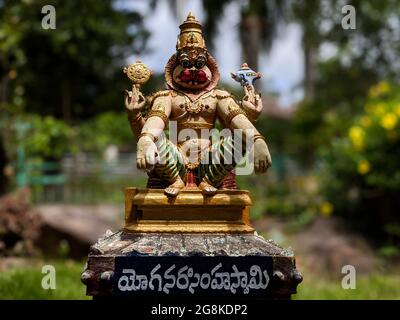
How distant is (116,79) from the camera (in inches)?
630

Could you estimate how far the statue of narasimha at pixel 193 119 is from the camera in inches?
116

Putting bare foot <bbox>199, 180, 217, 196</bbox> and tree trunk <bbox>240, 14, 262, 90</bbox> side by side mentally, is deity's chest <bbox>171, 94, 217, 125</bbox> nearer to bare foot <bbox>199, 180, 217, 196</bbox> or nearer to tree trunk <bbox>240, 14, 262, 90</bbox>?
bare foot <bbox>199, 180, 217, 196</bbox>

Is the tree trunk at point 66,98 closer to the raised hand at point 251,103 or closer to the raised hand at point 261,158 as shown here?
Result: the raised hand at point 251,103

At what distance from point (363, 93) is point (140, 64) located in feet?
57.7

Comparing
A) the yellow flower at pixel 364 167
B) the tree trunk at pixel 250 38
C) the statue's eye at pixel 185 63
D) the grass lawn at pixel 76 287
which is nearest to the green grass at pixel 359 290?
the grass lawn at pixel 76 287

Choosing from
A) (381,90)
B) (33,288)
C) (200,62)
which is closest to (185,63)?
(200,62)

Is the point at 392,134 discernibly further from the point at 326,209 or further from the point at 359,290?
the point at 359,290

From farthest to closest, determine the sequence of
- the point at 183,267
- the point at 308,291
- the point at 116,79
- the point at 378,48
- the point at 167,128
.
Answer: the point at 378,48, the point at 116,79, the point at 308,291, the point at 167,128, the point at 183,267

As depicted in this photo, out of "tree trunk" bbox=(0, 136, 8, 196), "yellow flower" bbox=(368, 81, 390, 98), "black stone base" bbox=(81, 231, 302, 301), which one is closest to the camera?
"black stone base" bbox=(81, 231, 302, 301)

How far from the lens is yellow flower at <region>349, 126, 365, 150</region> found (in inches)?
300

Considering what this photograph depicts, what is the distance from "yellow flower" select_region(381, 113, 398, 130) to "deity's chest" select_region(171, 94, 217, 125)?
469cm

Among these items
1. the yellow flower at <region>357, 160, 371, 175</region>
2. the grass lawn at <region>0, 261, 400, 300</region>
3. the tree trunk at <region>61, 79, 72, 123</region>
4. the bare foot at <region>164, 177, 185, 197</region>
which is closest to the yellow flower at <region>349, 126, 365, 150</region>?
the yellow flower at <region>357, 160, 371, 175</region>

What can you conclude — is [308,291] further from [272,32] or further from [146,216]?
[272,32]

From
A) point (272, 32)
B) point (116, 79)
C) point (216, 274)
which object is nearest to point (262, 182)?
point (272, 32)
